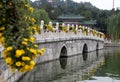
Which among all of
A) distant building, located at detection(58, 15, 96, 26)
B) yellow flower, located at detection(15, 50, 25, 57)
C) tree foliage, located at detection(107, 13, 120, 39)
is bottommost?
distant building, located at detection(58, 15, 96, 26)

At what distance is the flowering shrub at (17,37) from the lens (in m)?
3.49

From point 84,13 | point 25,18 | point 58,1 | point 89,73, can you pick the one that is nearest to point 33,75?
point 89,73

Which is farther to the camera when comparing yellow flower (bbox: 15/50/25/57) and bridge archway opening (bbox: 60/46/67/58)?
bridge archway opening (bbox: 60/46/67/58)

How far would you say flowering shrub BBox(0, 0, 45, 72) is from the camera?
349 cm

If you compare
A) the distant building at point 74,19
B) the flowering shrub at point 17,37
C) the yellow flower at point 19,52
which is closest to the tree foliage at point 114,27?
the distant building at point 74,19

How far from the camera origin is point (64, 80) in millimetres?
15477

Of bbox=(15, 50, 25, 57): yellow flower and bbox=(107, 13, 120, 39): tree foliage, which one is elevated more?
bbox=(15, 50, 25, 57): yellow flower

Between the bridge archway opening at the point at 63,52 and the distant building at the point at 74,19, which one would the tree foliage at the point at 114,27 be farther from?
the distant building at the point at 74,19

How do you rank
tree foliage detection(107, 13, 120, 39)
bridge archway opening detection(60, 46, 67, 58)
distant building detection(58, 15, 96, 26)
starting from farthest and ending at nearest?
distant building detection(58, 15, 96, 26)
tree foliage detection(107, 13, 120, 39)
bridge archway opening detection(60, 46, 67, 58)

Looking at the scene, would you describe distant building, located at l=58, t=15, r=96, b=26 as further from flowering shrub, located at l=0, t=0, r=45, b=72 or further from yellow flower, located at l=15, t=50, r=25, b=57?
yellow flower, located at l=15, t=50, r=25, b=57

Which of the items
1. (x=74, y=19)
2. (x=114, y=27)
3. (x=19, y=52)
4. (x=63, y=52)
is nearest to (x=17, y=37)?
(x=19, y=52)

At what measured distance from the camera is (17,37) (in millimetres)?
3756

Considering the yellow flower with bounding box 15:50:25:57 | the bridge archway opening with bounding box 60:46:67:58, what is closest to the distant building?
the bridge archway opening with bounding box 60:46:67:58

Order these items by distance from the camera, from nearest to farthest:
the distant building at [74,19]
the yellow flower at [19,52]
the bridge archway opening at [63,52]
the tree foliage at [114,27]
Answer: the yellow flower at [19,52] < the bridge archway opening at [63,52] < the tree foliage at [114,27] < the distant building at [74,19]
